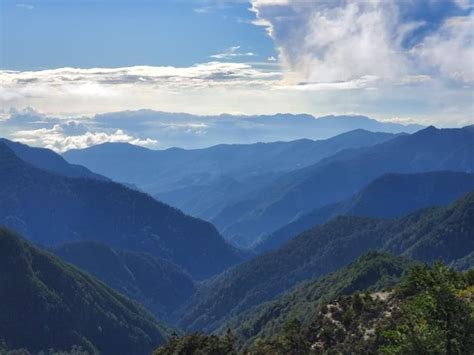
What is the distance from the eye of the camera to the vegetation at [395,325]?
56469mm

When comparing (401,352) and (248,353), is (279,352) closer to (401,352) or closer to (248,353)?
(248,353)

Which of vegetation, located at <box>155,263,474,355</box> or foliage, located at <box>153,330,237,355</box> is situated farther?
foliage, located at <box>153,330,237,355</box>

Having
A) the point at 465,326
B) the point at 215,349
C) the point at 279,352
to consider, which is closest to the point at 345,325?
the point at 279,352

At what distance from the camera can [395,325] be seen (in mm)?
88500

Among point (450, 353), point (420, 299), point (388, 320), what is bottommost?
point (388, 320)

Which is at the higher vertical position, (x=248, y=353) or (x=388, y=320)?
(x=388, y=320)

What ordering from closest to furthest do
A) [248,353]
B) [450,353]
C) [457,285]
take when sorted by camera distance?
[450,353] → [457,285] → [248,353]

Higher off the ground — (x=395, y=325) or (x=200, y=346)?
(x=395, y=325)

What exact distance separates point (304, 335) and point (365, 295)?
48.8 ft

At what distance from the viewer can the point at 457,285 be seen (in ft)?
209

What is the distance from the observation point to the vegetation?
5647cm

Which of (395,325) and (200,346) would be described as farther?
(200,346)

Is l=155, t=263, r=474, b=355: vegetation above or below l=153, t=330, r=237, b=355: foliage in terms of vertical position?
above

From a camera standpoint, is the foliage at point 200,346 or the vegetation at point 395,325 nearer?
the vegetation at point 395,325
